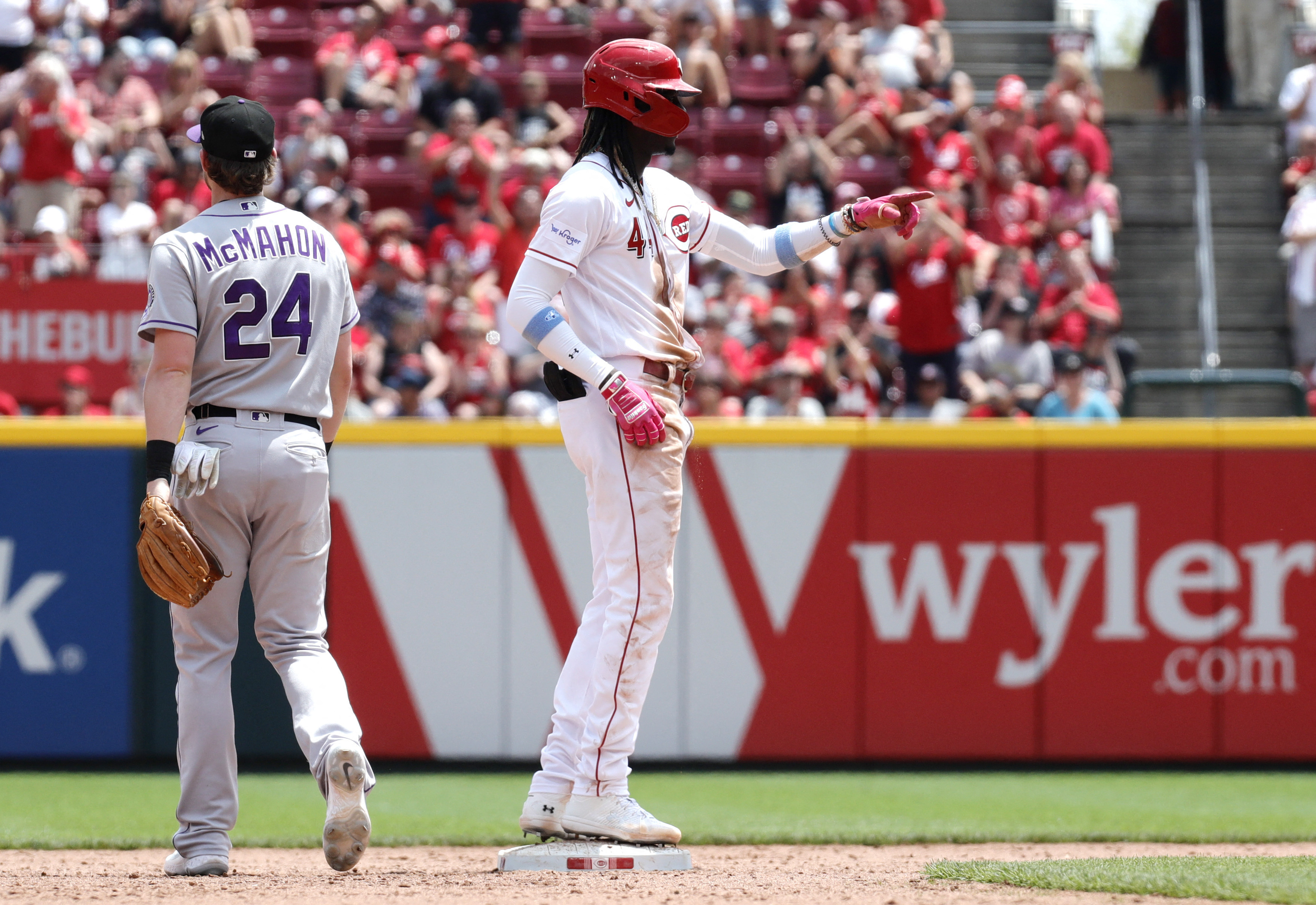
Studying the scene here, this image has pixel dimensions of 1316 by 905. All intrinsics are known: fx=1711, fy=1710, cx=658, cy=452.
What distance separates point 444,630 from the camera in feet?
27.9

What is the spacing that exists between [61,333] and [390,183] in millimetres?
3424

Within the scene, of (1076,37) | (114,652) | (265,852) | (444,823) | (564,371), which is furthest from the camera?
(1076,37)

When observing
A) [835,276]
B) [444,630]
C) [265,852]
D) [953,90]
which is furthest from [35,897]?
[953,90]

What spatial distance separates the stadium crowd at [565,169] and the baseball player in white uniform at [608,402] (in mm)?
4757

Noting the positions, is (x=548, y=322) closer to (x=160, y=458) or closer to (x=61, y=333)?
(x=160, y=458)

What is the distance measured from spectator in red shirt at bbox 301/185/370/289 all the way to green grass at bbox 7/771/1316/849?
14.3 feet

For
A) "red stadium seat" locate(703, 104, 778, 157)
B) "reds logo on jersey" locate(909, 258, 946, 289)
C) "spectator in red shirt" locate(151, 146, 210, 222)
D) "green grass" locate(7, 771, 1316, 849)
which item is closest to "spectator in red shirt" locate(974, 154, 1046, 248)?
"reds logo on jersey" locate(909, 258, 946, 289)

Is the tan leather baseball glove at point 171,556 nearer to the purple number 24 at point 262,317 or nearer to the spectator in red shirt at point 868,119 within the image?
the purple number 24 at point 262,317

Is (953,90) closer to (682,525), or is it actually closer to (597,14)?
(597,14)

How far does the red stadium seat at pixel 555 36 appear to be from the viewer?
46.6ft

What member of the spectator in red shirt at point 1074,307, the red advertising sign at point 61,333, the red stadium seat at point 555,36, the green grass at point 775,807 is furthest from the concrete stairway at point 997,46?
the green grass at point 775,807

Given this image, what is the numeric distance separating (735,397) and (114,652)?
411 cm

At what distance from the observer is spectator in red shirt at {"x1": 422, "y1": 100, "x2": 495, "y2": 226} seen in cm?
1252

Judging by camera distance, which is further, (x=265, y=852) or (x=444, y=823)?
(x=444, y=823)
